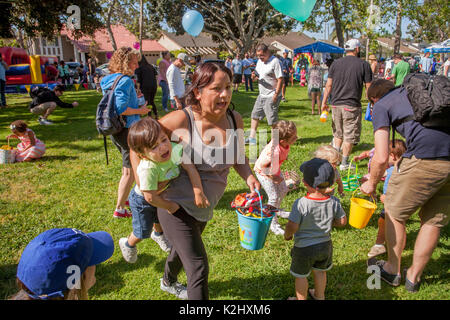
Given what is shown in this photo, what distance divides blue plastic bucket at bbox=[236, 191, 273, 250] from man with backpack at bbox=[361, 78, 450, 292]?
2.99 ft

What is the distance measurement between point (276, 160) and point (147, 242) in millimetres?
1703

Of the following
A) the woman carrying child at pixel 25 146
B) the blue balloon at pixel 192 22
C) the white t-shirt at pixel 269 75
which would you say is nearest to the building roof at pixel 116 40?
the blue balloon at pixel 192 22

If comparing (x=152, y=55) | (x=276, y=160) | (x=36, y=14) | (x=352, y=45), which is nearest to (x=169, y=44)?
(x=152, y=55)

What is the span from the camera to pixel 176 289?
2.82 m

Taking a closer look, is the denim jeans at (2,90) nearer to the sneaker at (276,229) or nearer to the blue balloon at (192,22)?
the blue balloon at (192,22)

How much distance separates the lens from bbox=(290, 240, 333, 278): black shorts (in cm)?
249

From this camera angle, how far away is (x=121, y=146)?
12.6 feet

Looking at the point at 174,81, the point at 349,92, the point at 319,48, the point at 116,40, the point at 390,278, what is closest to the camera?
the point at 390,278

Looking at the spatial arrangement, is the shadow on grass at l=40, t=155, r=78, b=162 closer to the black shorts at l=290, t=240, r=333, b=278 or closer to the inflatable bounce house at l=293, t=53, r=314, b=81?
the black shorts at l=290, t=240, r=333, b=278

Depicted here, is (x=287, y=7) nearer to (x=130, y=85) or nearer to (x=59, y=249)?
(x=130, y=85)

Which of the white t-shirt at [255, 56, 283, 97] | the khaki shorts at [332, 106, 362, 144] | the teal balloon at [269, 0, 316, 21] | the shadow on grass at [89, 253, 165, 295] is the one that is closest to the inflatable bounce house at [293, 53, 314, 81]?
the white t-shirt at [255, 56, 283, 97]

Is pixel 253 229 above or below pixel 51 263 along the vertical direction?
below

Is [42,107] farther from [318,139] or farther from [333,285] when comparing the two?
[333,285]

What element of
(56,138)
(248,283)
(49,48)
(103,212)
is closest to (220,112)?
(248,283)
